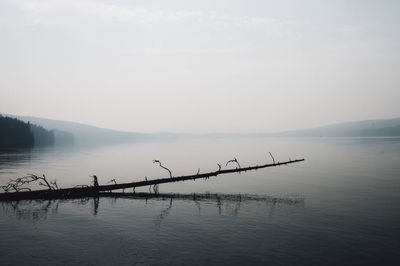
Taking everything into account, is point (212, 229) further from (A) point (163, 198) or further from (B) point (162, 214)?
(A) point (163, 198)

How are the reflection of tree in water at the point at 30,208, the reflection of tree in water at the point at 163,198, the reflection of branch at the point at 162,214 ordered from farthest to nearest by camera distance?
the reflection of tree in water at the point at 163,198 → the reflection of tree in water at the point at 30,208 → the reflection of branch at the point at 162,214

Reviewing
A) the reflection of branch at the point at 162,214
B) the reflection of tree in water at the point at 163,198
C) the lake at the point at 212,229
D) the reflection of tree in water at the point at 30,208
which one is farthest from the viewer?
the reflection of tree in water at the point at 163,198

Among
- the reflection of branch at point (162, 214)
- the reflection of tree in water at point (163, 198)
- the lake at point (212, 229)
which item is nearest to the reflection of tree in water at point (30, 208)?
the reflection of tree in water at point (163, 198)

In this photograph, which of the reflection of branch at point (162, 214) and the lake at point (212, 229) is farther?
the reflection of branch at point (162, 214)

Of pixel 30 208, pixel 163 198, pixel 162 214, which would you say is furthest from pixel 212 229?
pixel 30 208

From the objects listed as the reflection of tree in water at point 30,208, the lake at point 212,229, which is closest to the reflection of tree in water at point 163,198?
the reflection of tree in water at point 30,208

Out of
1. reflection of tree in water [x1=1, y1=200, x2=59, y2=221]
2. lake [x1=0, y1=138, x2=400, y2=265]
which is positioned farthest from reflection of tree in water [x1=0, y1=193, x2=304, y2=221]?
lake [x1=0, y1=138, x2=400, y2=265]

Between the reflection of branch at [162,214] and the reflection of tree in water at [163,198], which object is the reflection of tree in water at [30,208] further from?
the reflection of branch at [162,214]

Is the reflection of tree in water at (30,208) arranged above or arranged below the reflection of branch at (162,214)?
above

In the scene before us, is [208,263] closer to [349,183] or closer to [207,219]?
[207,219]

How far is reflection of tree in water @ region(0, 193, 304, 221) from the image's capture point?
119 feet

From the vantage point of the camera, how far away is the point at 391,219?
32.4 metres

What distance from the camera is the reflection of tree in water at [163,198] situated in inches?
1433

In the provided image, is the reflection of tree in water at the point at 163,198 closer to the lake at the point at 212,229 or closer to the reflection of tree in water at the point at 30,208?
the reflection of tree in water at the point at 30,208
